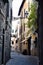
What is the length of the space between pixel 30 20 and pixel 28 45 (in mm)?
10506

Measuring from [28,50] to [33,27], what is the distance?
9978 mm

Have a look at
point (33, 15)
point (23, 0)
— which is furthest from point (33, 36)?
point (23, 0)

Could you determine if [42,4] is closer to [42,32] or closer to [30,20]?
[42,32]

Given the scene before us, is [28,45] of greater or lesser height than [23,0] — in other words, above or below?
below

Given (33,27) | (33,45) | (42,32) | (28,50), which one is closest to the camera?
(42,32)

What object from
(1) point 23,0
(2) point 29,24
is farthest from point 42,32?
(1) point 23,0

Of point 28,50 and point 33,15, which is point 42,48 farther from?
point 28,50

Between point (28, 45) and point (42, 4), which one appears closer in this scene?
point (42, 4)

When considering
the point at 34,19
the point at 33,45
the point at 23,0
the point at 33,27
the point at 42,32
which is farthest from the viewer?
the point at 23,0

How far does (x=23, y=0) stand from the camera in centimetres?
4453

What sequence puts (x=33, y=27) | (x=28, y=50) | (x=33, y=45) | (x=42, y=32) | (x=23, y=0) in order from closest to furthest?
1. (x=42, y=32)
2. (x=33, y=27)
3. (x=33, y=45)
4. (x=28, y=50)
5. (x=23, y=0)

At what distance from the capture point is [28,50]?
39.2 m

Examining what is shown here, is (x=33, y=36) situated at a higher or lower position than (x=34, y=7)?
lower

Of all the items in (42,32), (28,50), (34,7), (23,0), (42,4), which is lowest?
(28,50)
